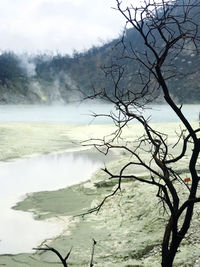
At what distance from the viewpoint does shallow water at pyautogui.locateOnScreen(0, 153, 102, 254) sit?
792 centimetres

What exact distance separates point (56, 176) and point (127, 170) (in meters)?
2.46

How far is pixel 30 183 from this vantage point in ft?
42.4

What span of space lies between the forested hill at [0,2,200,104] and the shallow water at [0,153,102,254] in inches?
1975

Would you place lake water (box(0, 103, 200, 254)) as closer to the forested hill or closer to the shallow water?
the shallow water

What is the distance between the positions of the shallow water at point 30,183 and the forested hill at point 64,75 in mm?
50159

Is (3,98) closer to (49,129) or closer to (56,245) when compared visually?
(49,129)

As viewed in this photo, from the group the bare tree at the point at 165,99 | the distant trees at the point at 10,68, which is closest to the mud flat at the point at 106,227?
the bare tree at the point at 165,99

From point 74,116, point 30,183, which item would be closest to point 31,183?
point 30,183

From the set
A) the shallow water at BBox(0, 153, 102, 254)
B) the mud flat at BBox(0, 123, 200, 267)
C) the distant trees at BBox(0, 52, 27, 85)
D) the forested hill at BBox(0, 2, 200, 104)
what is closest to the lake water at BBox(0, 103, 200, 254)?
the shallow water at BBox(0, 153, 102, 254)

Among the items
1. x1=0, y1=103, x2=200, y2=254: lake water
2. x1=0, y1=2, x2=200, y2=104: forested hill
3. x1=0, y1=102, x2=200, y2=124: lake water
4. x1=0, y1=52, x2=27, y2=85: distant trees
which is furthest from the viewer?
x1=0, y1=52, x2=27, y2=85: distant trees

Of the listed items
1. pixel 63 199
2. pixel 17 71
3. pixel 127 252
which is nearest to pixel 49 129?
pixel 63 199

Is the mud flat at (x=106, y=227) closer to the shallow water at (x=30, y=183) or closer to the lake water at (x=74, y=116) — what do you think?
the shallow water at (x=30, y=183)

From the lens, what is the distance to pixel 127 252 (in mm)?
6660

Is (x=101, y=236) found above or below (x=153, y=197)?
below
